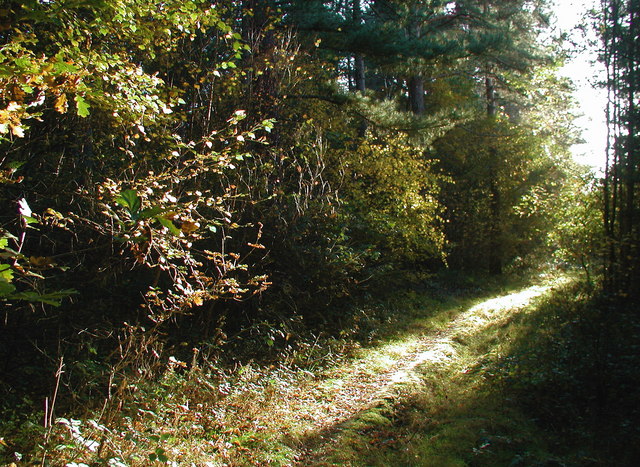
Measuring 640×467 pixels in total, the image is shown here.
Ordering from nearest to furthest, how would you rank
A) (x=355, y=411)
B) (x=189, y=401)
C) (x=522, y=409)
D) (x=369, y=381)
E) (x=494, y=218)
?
1. (x=189, y=401)
2. (x=522, y=409)
3. (x=355, y=411)
4. (x=369, y=381)
5. (x=494, y=218)

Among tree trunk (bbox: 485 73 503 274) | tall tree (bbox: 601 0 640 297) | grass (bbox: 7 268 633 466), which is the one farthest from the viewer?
tree trunk (bbox: 485 73 503 274)

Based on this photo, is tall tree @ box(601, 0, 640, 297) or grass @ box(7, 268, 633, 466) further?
tall tree @ box(601, 0, 640, 297)

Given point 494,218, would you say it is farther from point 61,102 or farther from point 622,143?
point 61,102

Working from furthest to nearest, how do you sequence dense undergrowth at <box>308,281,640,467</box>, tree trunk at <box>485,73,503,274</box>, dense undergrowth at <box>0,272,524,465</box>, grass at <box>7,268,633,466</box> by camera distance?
1. tree trunk at <box>485,73,503,274</box>
2. dense undergrowth at <box>308,281,640,467</box>
3. grass at <box>7,268,633,466</box>
4. dense undergrowth at <box>0,272,524,465</box>

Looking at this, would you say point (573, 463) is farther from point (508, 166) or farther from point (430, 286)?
point (508, 166)

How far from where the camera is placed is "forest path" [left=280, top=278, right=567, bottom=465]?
17.3 ft

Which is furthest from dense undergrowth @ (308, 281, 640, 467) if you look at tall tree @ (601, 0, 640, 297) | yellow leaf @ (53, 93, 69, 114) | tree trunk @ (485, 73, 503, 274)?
tree trunk @ (485, 73, 503, 274)

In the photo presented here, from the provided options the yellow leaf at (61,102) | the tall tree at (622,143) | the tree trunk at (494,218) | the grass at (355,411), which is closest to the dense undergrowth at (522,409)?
the grass at (355,411)

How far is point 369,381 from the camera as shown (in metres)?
7.03

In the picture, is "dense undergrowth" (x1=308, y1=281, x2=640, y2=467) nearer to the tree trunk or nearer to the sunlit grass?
the sunlit grass

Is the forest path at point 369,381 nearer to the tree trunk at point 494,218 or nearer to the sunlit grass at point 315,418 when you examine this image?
the sunlit grass at point 315,418

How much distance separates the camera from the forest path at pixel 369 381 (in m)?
5.28

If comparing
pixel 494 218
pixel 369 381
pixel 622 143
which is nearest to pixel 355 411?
pixel 369 381

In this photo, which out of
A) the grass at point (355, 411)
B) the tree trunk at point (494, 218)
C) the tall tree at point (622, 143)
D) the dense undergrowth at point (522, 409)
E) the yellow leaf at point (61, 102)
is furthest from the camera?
the tree trunk at point (494, 218)
